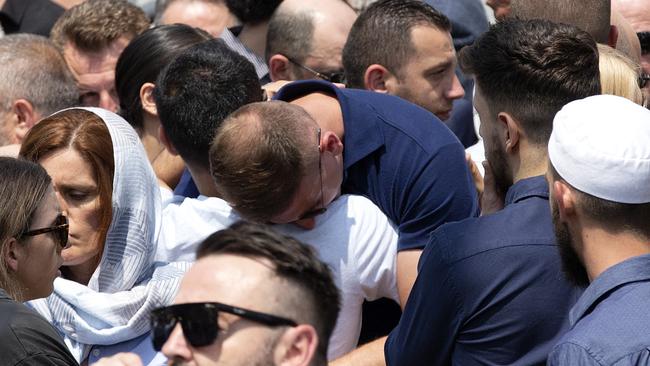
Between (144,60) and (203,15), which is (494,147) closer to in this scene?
(144,60)

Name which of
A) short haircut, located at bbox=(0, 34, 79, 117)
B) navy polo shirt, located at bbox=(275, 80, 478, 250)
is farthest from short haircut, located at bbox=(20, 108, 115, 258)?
short haircut, located at bbox=(0, 34, 79, 117)

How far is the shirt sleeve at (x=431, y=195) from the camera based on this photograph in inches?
134

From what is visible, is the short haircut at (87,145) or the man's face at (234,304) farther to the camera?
the short haircut at (87,145)

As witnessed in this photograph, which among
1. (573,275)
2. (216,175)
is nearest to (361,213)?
(216,175)

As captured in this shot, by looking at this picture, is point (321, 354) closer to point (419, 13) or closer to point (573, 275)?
point (573, 275)

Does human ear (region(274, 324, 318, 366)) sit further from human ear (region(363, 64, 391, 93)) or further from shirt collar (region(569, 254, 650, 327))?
human ear (region(363, 64, 391, 93))

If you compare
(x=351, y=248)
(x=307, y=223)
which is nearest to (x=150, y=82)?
(x=307, y=223)

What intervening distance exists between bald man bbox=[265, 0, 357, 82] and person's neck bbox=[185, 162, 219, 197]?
1221 mm

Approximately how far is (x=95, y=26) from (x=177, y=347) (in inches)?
141

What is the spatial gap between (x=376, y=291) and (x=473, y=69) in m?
0.73

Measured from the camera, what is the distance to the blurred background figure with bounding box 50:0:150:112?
5414mm

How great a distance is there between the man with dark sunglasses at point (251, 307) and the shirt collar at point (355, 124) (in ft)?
3.91

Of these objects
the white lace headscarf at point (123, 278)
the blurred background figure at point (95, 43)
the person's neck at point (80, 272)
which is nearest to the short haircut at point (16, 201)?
the white lace headscarf at point (123, 278)

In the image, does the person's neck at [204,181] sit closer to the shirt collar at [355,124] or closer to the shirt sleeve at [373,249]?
the shirt collar at [355,124]
